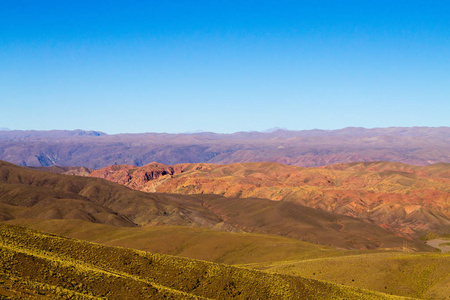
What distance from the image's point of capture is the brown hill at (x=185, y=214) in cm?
14162

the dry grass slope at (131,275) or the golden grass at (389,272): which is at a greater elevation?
the dry grass slope at (131,275)

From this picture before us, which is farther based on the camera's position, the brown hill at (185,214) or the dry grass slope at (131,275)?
the brown hill at (185,214)

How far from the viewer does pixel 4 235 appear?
38344 millimetres

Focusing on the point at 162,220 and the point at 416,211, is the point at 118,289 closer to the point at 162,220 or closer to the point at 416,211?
the point at 162,220

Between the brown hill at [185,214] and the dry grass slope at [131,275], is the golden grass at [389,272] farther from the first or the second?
the brown hill at [185,214]

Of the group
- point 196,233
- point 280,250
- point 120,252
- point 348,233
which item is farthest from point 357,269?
point 348,233

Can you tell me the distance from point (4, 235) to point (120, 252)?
34.9ft

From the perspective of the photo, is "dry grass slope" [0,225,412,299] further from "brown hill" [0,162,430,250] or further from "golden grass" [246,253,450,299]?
"brown hill" [0,162,430,250]

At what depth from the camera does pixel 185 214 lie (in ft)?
566

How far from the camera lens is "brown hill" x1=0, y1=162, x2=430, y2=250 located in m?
142

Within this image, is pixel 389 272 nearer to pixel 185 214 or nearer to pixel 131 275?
pixel 131 275

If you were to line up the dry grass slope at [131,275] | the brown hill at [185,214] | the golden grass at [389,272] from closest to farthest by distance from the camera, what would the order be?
the dry grass slope at [131,275] < the golden grass at [389,272] < the brown hill at [185,214]

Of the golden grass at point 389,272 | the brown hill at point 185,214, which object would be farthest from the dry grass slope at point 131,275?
the brown hill at point 185,214

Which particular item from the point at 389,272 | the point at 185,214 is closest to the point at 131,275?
the point at 389,272
